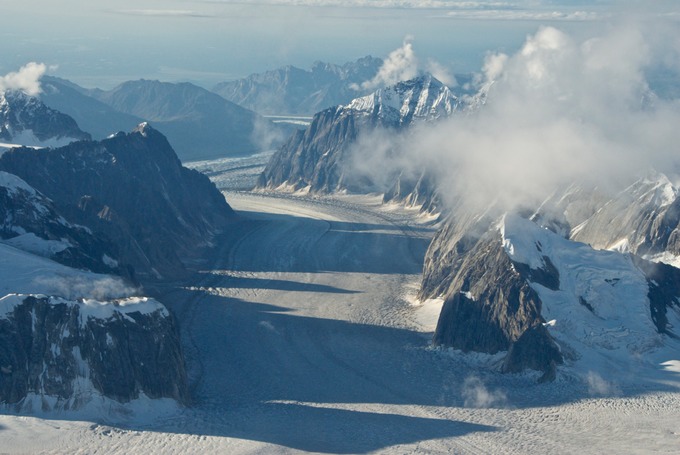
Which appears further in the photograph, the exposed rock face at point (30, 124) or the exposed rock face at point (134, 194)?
the exposed rock face at point (30, 124)

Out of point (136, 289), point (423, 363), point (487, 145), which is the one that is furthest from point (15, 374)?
point (487, 145)

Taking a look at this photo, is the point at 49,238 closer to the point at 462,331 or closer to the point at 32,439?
the point at 32,439

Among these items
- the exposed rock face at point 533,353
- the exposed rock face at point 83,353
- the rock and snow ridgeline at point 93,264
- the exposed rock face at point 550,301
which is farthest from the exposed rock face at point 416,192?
the exposed rock face at point 83,353

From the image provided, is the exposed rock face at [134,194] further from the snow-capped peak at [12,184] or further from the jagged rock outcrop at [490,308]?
the jagged rock outcrop at [490,308]

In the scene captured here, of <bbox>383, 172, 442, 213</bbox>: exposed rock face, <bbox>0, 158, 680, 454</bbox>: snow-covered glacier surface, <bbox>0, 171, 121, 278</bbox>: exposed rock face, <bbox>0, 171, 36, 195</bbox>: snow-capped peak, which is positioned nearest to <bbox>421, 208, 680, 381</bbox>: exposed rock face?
<bbox>0, 158, 680, 454</bbox>: snow-covered glacier surface

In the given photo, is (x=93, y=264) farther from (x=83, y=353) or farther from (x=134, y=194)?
(x=134, y=194)

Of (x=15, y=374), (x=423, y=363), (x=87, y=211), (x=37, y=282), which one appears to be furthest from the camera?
(x=87, y=211)

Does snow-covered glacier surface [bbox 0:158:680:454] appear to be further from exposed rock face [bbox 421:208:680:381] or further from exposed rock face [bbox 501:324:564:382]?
exposed rock face [bbox 501:324:564:382]
